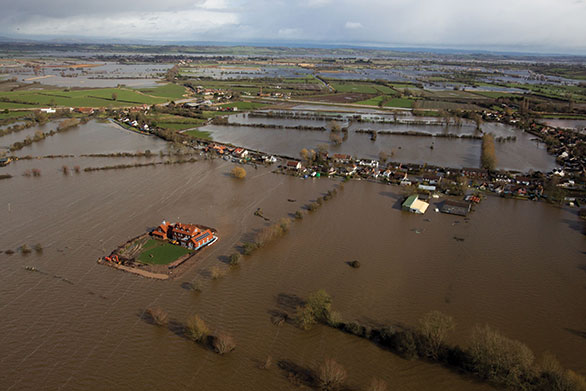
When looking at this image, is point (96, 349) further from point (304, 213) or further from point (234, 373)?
point (304, 213)

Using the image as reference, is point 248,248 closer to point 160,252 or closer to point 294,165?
point 160,252

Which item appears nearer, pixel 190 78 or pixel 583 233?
pixel 583 233

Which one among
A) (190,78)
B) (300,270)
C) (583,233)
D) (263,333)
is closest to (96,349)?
(263,333)

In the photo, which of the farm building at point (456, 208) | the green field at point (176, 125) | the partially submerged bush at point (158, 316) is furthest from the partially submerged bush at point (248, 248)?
the green field at point (176, 125)

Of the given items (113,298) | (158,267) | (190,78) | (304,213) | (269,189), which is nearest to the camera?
(113,298)

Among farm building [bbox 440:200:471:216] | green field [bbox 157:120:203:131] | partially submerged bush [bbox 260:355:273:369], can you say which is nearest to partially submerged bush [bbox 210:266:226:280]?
partially submerged bush [bbox 260:355:273:369]

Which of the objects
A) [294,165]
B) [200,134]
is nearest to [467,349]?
[294,165]

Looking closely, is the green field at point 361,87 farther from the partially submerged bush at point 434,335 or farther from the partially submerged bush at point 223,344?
the partially submerged bush at point 223,344
